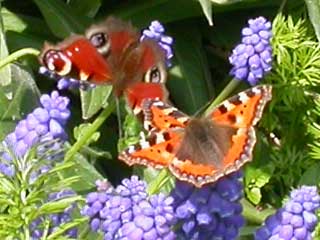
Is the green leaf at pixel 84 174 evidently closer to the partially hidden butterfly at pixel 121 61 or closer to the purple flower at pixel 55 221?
the partially hidden butterfly at pixel 121 61

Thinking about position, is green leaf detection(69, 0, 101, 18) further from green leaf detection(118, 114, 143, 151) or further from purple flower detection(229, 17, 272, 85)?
purple flower detection(229, 17, 272, 85)

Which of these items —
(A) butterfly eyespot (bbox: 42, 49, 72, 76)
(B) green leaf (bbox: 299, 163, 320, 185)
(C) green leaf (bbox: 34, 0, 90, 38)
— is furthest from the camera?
(C) green leaf (bbox: 34, 0, 90, 38)

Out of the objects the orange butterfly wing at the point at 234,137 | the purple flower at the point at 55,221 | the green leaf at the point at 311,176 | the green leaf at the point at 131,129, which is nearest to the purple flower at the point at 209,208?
the orange butterfly wing at the point at 234,137

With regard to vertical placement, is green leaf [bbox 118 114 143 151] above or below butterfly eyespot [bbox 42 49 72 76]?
below

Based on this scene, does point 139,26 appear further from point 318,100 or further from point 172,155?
point 172,155

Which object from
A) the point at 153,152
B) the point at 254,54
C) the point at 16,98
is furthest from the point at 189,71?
the point at 153,152

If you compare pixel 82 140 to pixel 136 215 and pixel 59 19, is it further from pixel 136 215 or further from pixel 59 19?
pixel 59 19

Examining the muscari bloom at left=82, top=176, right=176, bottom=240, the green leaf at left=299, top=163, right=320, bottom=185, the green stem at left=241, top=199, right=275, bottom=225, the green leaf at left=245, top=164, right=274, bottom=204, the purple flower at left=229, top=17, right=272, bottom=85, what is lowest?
the green leaf at left=299, top=163, right=320, bottom=185

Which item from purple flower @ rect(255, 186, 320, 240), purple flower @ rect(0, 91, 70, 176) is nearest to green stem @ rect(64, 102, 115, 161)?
purple flower @ rect(0, 91, 70, 176)
